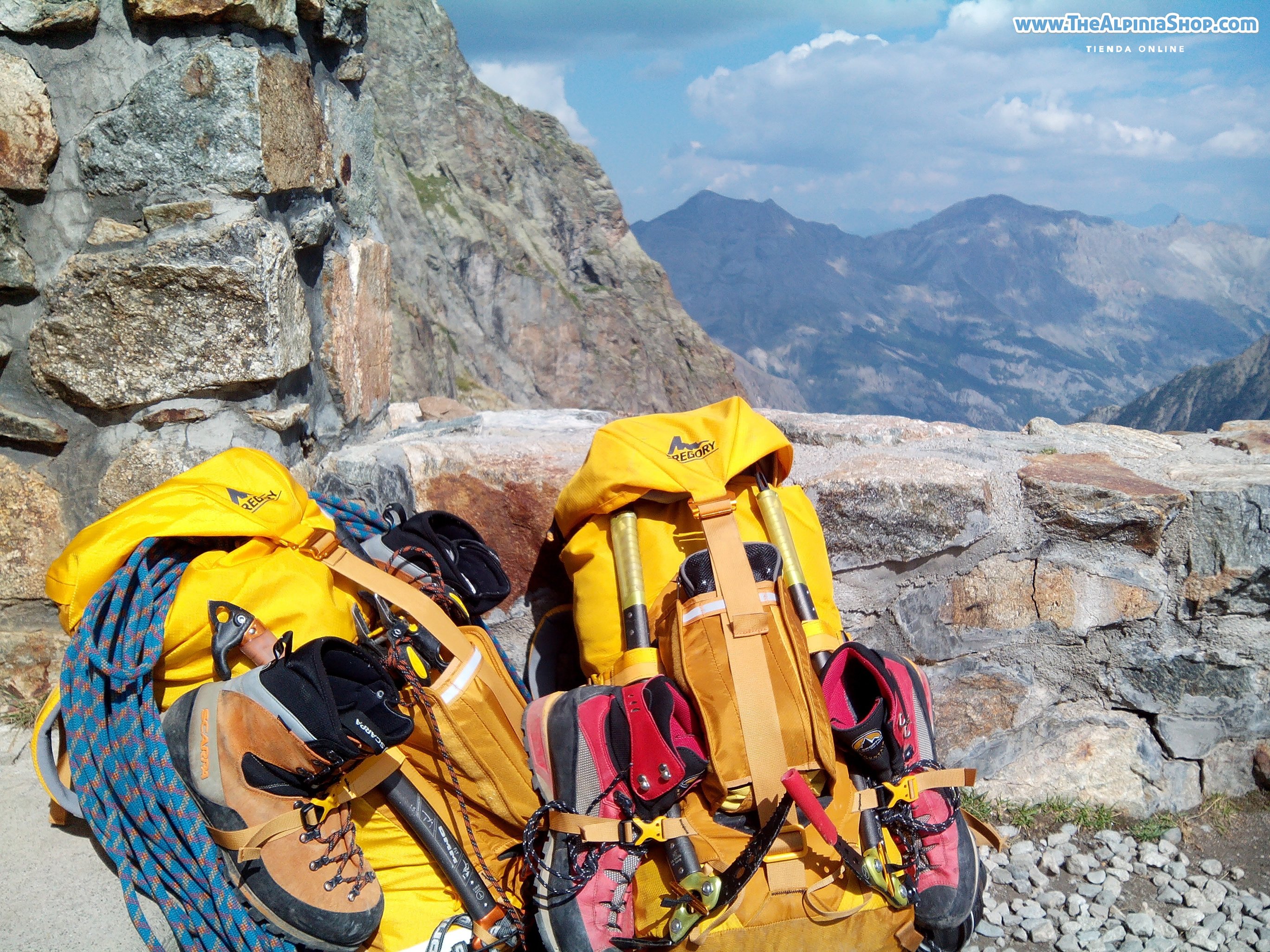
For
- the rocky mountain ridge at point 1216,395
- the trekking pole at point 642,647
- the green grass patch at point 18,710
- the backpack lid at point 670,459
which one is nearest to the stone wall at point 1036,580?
the backpack lid at point 670,459

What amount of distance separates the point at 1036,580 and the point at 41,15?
2665 mm

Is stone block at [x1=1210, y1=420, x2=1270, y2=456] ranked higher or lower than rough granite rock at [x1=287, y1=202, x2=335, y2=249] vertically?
lower

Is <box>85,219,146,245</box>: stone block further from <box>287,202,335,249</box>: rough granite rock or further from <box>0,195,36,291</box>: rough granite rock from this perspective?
<box>287,202,335,249</box>: rough granite rock

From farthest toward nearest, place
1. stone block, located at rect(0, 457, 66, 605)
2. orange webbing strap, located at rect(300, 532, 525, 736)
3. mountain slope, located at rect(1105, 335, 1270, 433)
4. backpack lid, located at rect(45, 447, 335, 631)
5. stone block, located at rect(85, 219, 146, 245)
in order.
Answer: mountain slope, located at rect(1105, 335, 1270, 433) < stone block, located at rect(0, 457, 66, 605) < stone block, located at rect(85, 219, 146, 245) < orange webbing strap, located at rect(300, 532, 525, 736) < backpack lid, located at rect(45, 447, 335, 631)

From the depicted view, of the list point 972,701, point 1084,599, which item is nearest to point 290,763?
point 972,701

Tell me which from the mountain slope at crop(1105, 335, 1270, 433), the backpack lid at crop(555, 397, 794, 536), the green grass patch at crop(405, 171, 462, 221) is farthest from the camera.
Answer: the mountain slope at crop(1105, 335, 1270, 433)

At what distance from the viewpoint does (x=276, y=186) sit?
1.94m

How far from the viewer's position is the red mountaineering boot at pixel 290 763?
4.57 ft

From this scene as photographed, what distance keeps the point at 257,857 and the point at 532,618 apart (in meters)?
0.90

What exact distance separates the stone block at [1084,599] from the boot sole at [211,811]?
1.86 meters

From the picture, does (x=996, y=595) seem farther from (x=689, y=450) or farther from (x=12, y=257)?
(x=12, y=257)

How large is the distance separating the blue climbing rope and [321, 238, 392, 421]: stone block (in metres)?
0.92

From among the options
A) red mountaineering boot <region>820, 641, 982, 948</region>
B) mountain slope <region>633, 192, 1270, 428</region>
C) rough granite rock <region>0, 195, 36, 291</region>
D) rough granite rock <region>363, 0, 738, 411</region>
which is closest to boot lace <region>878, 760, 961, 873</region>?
red mountaineering boot <region>820, 641, 982, 948</region>

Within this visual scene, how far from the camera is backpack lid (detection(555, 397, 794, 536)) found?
1740 mm
